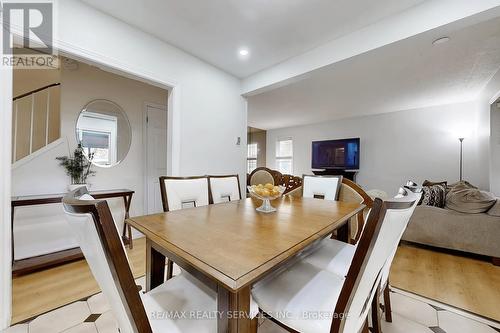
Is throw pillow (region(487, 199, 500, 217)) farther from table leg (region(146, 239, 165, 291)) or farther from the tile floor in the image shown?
table leg (region(146, 239, 165, 291))

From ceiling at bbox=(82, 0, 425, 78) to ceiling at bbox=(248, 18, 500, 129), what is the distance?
34cm

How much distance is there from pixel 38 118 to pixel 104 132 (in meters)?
0.77

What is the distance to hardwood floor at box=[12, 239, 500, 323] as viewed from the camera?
169cm

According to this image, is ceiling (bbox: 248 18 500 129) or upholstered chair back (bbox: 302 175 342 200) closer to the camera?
upholstered chair back (bbox: 302 175 342 200)

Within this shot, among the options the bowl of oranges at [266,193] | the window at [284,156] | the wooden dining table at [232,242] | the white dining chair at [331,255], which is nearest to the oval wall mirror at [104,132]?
the wooden dining table at [232,242]

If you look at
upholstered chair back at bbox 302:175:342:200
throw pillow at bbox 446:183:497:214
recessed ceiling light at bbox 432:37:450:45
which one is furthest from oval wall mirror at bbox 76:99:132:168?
throw pillow at bbox 446:183:497:214

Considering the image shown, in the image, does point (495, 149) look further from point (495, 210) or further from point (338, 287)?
point (338, 287)

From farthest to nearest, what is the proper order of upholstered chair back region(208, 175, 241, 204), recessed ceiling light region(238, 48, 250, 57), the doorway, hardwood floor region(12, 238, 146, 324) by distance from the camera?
1. the doorway
2. recessed ceiling light region(238, 48, 250, 57)
3. upholstered chair back region(208, 175, 241, 204)
4. hardwood floor region(12, 238, 146, 324)

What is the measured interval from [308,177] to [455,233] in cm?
199

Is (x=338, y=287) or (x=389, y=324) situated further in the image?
(x=389, y=324)

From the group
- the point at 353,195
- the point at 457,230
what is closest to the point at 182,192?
the point at 353,195

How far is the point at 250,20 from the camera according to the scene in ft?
6.70

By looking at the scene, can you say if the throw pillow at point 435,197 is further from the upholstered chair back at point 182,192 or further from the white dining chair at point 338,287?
the upholstered chair back at point 182,192

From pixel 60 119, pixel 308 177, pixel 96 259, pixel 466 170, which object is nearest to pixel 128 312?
pixel 96 259
